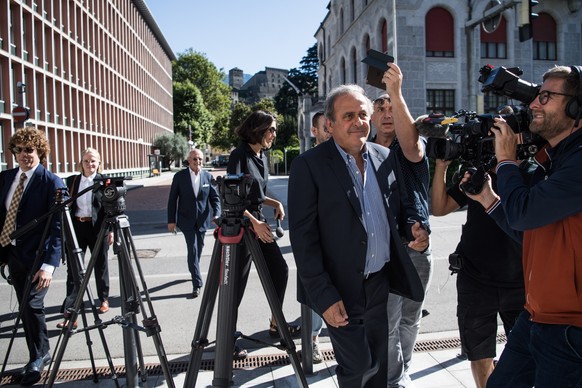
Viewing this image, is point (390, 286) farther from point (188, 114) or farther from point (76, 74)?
point (188, 114)

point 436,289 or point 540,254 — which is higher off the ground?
point 540,254

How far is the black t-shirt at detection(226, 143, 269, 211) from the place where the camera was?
15.0 feet

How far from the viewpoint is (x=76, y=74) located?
37.2 meters

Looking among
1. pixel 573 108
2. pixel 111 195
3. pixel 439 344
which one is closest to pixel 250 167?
pixel 111 195

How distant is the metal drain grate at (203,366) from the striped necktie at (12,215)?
46.4 inches

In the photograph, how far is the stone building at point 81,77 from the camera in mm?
27531

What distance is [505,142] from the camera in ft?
7.44

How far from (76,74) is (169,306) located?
35.6 meters

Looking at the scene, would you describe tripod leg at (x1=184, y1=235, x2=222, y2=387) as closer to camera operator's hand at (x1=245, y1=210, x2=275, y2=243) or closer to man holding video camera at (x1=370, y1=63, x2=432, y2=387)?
camera operator's hand at (x1=245, y1=210, x2=275, y2=243)

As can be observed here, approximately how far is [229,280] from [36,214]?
8.53 feet

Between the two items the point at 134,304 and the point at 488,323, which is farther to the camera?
the point at 134,304

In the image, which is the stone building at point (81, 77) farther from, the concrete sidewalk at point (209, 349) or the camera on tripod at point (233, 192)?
the camera on tripod at point (233, 192)

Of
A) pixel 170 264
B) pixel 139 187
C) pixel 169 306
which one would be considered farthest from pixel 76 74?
pixel 169 306

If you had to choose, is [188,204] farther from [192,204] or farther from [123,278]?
[123,278]
